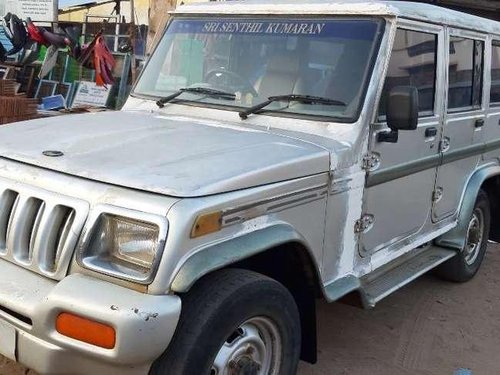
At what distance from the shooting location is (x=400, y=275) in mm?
4055

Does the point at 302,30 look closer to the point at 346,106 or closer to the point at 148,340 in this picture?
the point at 346,106

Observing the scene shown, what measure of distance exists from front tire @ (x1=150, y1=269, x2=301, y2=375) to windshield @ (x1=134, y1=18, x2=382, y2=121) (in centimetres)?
115

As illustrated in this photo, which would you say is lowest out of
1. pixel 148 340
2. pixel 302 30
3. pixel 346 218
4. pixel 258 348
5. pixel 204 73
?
pixel 258 348

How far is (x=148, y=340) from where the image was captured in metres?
2.25

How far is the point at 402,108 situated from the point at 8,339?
7.17 ft

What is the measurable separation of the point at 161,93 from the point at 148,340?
82.2 inches

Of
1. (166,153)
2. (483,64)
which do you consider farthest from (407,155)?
(166,153)

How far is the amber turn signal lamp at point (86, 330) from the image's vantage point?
88.7 inches

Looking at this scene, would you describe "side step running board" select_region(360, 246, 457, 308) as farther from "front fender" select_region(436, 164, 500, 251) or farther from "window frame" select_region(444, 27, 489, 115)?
"window frame" select_region(444, 27, 489, 115)

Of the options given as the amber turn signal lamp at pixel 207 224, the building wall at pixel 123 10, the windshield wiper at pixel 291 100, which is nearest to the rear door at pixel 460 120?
the windshield wiper at pixel 291 100

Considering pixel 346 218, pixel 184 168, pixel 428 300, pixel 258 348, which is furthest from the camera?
pixel 428 300

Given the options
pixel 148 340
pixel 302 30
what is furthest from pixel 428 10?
pixel 148 340

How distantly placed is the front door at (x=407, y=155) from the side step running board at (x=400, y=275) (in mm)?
218

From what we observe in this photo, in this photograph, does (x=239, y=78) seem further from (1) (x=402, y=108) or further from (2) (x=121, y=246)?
(2) (x=121, y=246)
